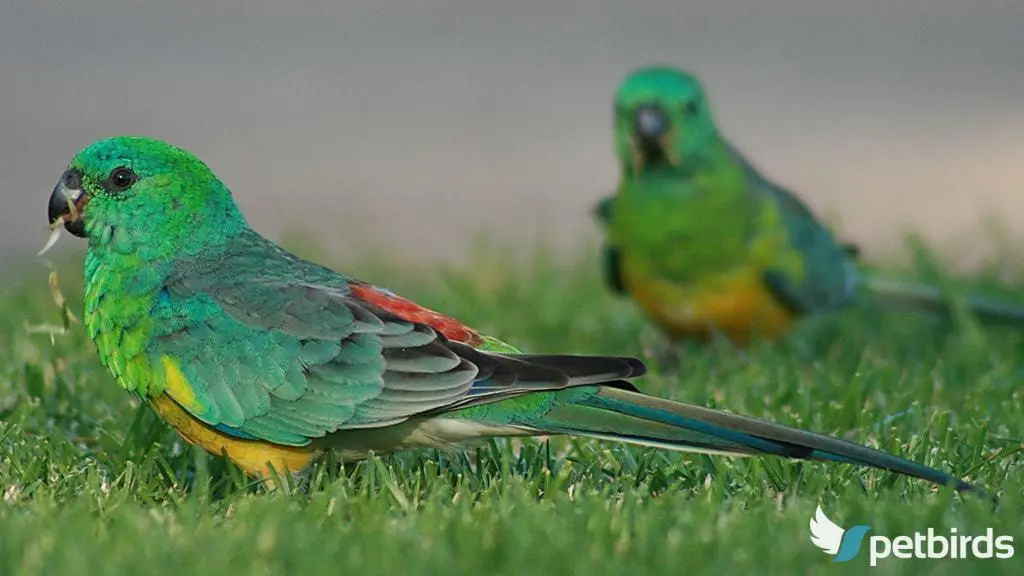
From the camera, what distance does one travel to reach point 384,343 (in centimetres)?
381

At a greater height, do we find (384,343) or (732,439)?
(384,343)

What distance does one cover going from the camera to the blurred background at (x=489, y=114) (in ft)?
28.5

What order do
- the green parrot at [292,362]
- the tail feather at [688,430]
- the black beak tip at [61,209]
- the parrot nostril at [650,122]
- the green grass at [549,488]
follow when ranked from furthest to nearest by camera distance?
the parrot nostril at [650,122] → the black beak tip at [61,209] → the green parrot at [292,362] → the tail feather at [688,430] → the green grass at [549,488]

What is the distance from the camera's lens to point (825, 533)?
11.0 ft

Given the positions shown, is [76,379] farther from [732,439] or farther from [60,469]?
[732,439]

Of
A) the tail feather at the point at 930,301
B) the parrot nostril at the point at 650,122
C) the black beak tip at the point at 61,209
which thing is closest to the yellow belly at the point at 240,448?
the black beak tip at the point at 61,209

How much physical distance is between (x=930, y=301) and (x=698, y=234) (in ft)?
3.57

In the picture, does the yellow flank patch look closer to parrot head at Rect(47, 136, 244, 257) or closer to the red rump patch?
parrot head at Rect(47, 136, 244, 257)

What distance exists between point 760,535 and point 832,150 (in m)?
6.58

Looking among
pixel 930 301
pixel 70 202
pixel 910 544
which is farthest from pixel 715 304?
pixel 70 202

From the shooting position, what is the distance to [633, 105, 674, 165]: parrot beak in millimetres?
5758

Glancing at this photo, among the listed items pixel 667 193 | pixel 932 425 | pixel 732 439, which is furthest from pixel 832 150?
pixel 732 439

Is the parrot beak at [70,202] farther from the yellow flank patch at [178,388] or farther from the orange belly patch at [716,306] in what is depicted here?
the orange belly patch at [716,306]

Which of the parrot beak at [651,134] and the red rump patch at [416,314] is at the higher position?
the parrot beak at [651,134]
